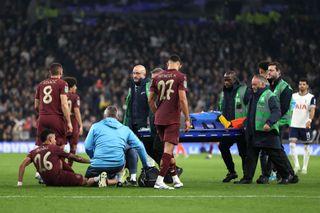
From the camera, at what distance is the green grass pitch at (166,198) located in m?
12.0

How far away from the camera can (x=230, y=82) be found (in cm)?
1805

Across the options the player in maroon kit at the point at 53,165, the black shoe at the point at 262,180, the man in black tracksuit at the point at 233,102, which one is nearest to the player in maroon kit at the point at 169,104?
the player in maroon kit at the point at 53,165

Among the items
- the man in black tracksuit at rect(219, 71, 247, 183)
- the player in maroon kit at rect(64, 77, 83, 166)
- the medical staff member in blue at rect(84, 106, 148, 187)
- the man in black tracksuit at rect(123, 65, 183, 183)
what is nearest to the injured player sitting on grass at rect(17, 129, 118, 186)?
the medical staff member in blue at rect(84, 106, 148, 187)

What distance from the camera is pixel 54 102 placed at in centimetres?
1705

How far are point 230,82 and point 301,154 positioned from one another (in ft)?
59.0

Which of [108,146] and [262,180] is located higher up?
[108,146]

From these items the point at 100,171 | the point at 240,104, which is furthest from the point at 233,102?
the point at 100,171

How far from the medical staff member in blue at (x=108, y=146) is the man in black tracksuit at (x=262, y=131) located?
7.73 ft

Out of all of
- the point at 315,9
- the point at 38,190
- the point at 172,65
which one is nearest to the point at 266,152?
the point at 172,65

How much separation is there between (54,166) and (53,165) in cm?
3

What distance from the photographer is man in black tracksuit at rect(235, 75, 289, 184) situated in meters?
17.0

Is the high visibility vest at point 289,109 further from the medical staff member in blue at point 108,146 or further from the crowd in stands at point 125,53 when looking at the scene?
the crowd in stands at point 125,53

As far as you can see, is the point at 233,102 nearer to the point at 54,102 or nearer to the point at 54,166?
the point at 54,102

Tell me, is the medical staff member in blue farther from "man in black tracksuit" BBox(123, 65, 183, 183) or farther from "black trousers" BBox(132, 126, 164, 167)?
"man in black tracksuit" BBox(123, 65, 183, 183)
